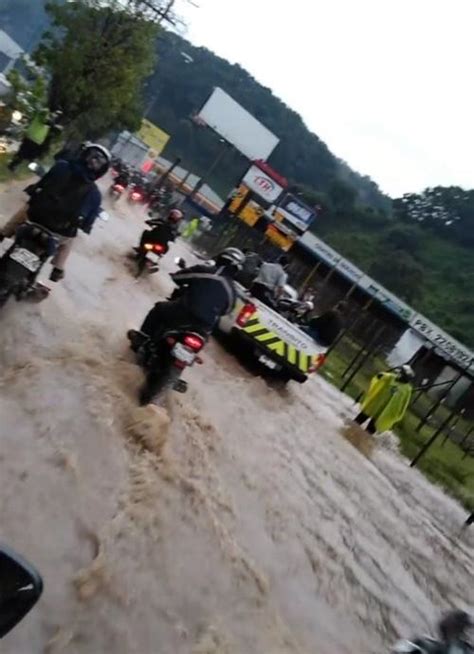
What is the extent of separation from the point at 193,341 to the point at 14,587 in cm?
540

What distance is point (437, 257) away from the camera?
73688 mm

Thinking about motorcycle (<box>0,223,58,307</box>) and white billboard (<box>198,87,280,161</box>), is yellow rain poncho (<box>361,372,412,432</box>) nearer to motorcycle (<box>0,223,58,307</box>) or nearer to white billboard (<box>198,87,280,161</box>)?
motorcycle (<box>0,223,58,307</box>)

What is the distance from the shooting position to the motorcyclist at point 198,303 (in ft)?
25.0

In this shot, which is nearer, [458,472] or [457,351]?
[458,472]

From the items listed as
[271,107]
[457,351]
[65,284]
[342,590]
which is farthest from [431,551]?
[271,107]

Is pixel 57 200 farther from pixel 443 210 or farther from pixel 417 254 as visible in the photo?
pixel 443 210

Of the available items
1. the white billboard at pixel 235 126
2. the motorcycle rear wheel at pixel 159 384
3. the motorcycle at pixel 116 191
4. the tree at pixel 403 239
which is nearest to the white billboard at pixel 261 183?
the white billboard at pixel 235 126

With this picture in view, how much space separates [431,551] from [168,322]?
4883mm

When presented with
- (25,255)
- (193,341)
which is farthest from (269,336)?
(25,255)

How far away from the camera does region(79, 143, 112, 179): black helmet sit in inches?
300

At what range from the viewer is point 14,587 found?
6.14ft

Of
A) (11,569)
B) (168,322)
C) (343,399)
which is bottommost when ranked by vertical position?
(343,399)

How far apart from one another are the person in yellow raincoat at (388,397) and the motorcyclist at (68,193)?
8266 mm

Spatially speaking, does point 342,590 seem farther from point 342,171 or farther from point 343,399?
point 342,171
